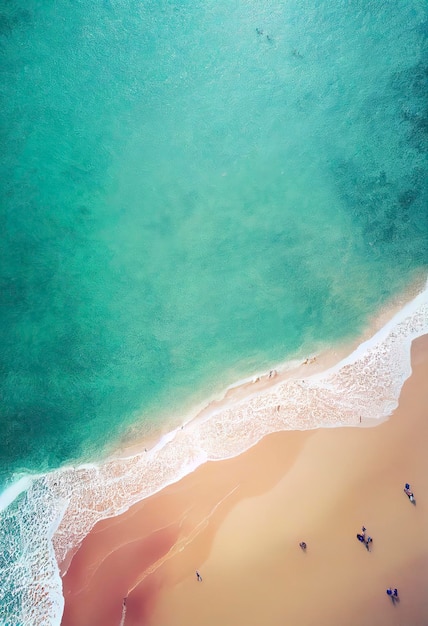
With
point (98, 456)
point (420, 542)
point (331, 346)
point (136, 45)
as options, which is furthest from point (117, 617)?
point (136, 45)

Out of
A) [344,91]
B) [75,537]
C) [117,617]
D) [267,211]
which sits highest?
[344,91]

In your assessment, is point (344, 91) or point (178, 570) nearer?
point (178, 570)

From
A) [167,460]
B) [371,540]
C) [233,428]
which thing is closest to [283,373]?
[233,428]

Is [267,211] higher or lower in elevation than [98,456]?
higher

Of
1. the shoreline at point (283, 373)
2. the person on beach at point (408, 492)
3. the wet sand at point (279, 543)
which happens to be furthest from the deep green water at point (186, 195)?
the person on beach at point (408, 492)

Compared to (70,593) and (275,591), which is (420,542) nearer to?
(275,591)

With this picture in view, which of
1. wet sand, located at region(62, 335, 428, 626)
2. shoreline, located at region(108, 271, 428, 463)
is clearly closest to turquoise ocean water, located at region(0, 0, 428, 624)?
shoreline, located at region(108, 271, 428, 463)
